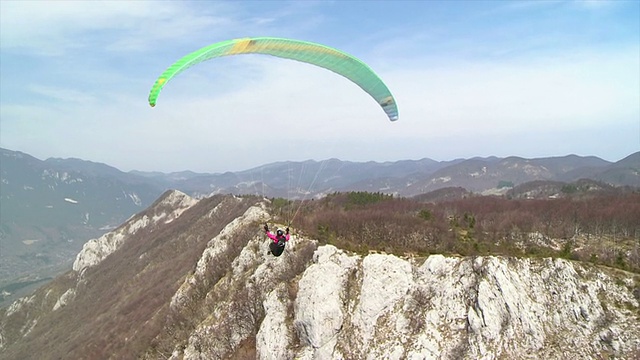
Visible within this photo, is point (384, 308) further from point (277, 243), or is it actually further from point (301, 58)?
point (301, 58)

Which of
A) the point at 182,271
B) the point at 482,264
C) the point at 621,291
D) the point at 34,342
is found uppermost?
the point at 482,264

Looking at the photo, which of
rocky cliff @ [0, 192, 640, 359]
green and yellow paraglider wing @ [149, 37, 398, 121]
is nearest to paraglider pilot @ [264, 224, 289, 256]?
green and yellow paraglider wing @ [149, 37, 398, 121]

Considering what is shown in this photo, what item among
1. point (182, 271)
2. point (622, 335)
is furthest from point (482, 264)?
point (182, 271)

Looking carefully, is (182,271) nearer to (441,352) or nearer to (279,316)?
(279,316)

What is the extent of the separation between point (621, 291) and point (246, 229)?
55.6 m

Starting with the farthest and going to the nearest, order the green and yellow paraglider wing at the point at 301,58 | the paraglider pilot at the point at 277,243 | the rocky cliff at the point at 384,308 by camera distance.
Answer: the rocky cliff at the point at 384,308 < the paraglider pilot at the point at 277,243 < the green and yellow paraglider wing at the point at 301,58

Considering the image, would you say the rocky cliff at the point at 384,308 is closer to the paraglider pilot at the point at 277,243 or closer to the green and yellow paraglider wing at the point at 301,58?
the paraglider pilot at the point at 277,243

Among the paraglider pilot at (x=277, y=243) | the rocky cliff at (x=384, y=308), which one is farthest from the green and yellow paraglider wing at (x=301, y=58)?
the rocky cliff at (x=384, y=308)

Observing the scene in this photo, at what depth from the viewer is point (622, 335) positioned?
4094 centimetres

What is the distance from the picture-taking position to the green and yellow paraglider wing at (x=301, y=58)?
64.6ft

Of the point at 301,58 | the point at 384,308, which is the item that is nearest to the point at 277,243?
the point at 301,58

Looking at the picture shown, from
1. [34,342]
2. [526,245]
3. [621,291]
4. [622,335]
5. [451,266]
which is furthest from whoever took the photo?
[34,342]

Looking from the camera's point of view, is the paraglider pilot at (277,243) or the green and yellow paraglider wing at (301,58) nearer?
the green and yellow paraglider wing at (301,58)

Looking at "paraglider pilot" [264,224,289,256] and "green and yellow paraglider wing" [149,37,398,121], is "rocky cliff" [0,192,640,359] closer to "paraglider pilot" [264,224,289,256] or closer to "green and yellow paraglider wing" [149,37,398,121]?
"paraglider pilot" [264,224,289,256]
